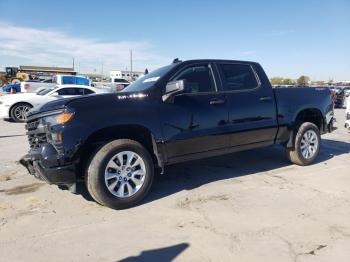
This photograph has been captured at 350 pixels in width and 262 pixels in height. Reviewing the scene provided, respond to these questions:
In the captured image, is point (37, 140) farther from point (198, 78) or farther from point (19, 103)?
point (19, 103)

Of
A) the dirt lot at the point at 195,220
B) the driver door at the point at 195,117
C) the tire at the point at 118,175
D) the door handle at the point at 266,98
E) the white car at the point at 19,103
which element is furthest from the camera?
the white car at the point at 19,103

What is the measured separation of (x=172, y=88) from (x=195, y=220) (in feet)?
5.59

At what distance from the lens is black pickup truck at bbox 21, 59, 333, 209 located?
4008 millimetres

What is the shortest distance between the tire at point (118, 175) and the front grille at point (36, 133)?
2.29 feet

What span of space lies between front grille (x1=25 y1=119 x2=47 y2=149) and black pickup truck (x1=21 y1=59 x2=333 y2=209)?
0.01m

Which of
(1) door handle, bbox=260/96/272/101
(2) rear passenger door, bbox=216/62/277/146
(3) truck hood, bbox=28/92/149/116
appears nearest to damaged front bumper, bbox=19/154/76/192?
(3) truck hood, bbox=28/92/149/116

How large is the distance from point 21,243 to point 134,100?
6.82 ft

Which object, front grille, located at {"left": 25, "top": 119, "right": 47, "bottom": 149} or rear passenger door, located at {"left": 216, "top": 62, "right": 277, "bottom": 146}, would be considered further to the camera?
rear passenger door, located at {"left": 216, "top": 62, "right": 277, "bottom": 146}

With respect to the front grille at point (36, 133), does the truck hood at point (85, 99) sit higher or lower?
higher

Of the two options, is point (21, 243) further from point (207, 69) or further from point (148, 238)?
point (207, 69)

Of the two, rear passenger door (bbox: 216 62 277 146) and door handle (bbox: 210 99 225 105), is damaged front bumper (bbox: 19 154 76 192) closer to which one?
door handle (bbox: 210 99 225 105)

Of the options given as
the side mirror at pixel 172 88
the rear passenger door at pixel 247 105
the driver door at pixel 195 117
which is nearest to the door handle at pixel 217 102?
the driver door at pixel 195 117

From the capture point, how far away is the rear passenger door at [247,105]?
5.21 m

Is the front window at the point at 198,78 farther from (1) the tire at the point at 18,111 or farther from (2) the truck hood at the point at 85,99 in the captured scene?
(1) the tire at the point at 18,111
